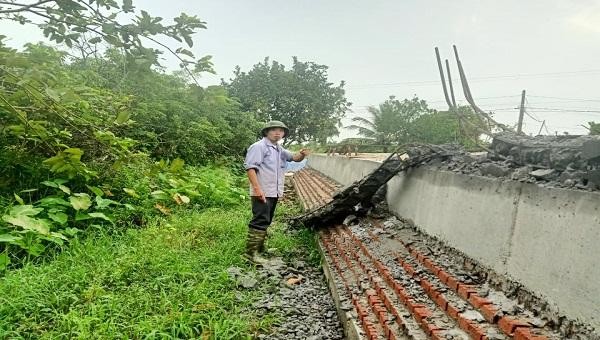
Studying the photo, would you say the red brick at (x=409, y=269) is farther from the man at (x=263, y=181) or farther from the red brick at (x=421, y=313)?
the man at (x=263, y=181)

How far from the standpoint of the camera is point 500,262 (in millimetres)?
2332

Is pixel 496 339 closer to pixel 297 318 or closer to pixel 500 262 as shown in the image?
pixel 500 262

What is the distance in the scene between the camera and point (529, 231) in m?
2.11

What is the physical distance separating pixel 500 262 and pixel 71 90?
257 centimetres

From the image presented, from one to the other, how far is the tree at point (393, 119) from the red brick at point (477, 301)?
88.5ft

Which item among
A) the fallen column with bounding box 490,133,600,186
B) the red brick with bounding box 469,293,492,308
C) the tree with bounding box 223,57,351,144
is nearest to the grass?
the red brick with bounding box 469,293,492,308

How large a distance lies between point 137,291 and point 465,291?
241cm

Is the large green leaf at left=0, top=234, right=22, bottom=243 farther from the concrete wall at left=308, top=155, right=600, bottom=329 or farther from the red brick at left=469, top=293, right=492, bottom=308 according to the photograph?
the red brick at left=469, top=293, right=492, bottom=308

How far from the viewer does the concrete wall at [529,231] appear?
1.71 metres

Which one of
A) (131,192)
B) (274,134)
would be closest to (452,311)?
(274,134)

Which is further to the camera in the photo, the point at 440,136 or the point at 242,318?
the point at 440,136

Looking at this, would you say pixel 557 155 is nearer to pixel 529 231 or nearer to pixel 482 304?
pixel 529 231

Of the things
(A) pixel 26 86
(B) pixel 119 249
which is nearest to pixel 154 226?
(B) pixel 119 249

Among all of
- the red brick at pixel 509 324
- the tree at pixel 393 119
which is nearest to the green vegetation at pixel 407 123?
the tree at pixel 393 119
